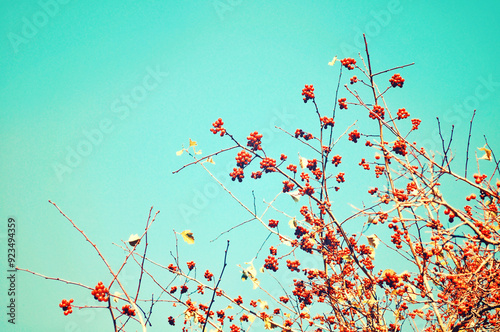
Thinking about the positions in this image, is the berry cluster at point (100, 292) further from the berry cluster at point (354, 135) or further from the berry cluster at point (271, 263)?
the berry cluster at point (354, 135)

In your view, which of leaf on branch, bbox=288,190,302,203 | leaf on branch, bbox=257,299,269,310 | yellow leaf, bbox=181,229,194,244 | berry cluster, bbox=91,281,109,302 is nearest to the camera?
berry cluster, bbox=91,281,109,302

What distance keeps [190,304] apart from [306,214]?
230 cm

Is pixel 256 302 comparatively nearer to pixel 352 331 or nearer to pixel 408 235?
pixel 352 331

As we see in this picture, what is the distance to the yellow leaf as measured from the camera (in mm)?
3492

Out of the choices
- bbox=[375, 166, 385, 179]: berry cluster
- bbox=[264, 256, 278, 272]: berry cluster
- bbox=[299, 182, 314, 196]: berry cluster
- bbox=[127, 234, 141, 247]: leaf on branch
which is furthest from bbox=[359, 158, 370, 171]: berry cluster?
bbox=[127, 234, 141, 247]: leaf on branch

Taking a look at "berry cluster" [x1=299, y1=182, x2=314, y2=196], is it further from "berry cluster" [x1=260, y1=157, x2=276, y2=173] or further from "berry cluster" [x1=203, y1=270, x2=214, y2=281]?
"berry cluster" [x1=203, y1=270, x2=214, y2=281]

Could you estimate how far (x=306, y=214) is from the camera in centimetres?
445

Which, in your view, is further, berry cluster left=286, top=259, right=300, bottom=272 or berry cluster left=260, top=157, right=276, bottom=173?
berry cluster left=286, top=259, right=300, bottom=272

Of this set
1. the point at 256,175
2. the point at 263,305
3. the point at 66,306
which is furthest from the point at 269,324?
the point at 66,306

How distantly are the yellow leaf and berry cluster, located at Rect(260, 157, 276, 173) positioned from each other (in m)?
1.31

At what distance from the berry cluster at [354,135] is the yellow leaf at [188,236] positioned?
2701mm

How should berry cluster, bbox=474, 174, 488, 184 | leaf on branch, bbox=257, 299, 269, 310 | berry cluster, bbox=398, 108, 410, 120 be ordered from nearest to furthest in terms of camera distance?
berry cluster, bbox=474, 174, 488, 184
berry cluster, bbox=398, 108, 410, 120
leaf on branch, bbox=257, 299, 269, 310

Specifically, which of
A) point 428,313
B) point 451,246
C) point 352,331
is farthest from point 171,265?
point 428,313

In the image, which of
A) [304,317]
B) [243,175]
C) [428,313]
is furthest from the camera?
[428,313]
